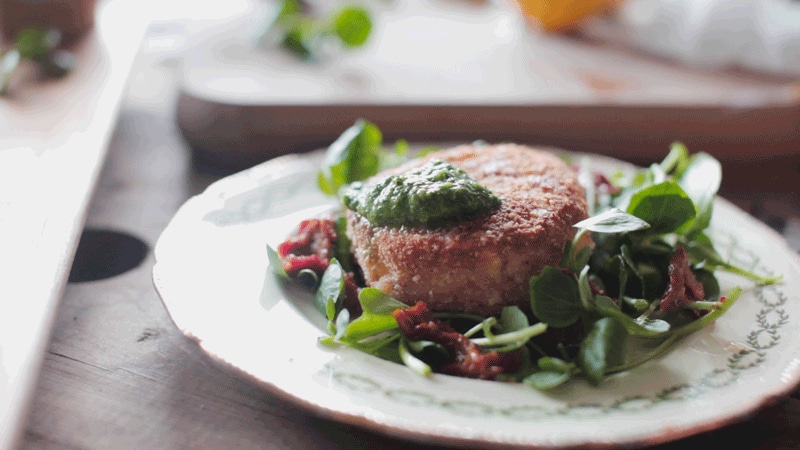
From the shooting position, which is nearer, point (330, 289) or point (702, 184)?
point (330, 289)

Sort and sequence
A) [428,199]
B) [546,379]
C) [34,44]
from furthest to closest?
[34,44] < [428,199] < [546,379]

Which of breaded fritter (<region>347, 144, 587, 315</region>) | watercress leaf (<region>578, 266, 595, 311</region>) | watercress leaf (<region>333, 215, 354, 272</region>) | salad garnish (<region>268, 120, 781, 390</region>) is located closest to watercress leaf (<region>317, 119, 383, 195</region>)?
salad garnish (<region>268, 120, 781, 390</region>)

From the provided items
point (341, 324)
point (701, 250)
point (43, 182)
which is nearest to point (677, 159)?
point (701, 250)

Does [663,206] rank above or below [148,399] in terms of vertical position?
→ above

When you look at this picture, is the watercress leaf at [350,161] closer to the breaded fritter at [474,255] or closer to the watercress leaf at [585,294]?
the breaded fritter at [474,255]

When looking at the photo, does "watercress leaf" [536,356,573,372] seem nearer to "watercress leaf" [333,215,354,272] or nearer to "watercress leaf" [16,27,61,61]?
"watercress leaf" [333,215,354,272]

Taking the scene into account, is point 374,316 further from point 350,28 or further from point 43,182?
point 350,28
